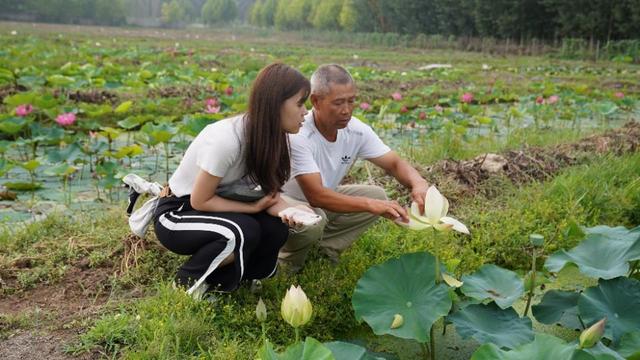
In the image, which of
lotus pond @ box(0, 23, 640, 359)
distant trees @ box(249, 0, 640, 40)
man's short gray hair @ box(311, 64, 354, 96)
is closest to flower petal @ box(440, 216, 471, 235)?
lotus pond @ box(0, 23, 640, 359)

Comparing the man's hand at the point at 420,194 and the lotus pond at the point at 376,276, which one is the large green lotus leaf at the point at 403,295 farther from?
the man's hand at the point at 420,194

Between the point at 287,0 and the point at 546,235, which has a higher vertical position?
the point at 287,0

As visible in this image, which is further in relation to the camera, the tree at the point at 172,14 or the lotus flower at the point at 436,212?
the tree at the point at 172,14

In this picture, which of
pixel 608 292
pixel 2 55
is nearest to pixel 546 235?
pixel 608 292

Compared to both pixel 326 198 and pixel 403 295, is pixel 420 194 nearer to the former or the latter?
pixel 326 198

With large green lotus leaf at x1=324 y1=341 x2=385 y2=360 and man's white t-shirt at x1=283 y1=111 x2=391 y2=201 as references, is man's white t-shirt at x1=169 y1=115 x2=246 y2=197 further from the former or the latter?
large green lotus leaf at x1=324 y1=341 x2=385 y2=360

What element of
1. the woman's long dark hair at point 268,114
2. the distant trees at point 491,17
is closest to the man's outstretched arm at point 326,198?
the woman's long dark hair at point 268,114

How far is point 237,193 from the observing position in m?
2.52

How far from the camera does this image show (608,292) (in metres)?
2.18

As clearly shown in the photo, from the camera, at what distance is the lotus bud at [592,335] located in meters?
1.69

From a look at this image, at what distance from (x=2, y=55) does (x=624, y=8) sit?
21.8 meters

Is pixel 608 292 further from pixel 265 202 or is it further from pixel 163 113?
pixel 163 113

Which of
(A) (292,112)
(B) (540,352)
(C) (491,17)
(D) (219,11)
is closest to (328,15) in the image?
(C) (491,17)

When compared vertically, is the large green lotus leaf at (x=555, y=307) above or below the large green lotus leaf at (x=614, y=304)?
below
